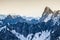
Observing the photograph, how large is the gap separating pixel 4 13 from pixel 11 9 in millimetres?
90

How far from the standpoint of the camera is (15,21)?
1.75 metres

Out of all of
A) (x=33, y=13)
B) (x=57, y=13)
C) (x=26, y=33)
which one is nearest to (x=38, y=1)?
(x=33, y=13)

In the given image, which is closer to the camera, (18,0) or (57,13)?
(57,13)

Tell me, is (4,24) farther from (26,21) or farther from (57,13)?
(57,13)

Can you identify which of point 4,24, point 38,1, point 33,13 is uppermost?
point 38,1

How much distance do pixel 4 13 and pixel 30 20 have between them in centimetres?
30

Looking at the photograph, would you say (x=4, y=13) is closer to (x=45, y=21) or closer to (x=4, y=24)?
(x=4, y=24)

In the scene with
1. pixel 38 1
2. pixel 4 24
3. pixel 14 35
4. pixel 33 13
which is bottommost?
pixel 14 35

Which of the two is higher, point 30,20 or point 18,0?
point 18,0

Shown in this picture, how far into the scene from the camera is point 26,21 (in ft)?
5.72

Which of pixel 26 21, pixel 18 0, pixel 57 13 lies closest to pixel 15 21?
pixel 26 21

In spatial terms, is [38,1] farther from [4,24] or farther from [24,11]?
[4,24]

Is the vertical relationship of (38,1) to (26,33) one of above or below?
above

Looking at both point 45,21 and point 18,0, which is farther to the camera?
point 18,0
